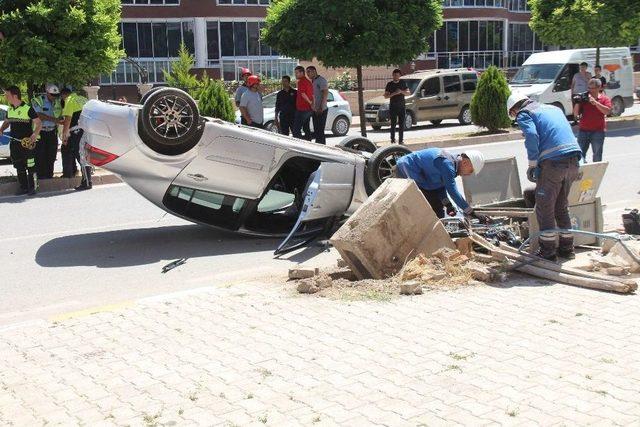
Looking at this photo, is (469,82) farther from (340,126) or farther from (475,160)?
(475,160)

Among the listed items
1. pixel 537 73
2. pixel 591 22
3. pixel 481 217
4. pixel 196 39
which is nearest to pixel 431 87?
pixel 537 73

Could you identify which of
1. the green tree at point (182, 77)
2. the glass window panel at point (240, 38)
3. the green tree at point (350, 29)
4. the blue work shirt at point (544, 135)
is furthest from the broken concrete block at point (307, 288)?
the glass window panel at point (240, 38)

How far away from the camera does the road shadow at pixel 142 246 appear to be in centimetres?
878

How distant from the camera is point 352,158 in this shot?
948cm

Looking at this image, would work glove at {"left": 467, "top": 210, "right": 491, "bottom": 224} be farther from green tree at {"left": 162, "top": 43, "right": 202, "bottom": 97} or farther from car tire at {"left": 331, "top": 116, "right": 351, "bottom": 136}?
green tree at {"left": 162, "top": 43, "right": 202, "bottom": 97}

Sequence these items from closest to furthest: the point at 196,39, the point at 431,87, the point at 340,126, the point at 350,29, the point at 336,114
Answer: the point at 350,29 → the point at 336,114 → the point at 340,126 → the point at 431,87 → the point at 196,39

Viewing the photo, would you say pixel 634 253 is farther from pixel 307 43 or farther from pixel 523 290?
Answer: pixel 307 43

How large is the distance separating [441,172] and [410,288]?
63.3 inches

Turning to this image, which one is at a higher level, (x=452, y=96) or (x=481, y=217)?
(x=452, y=96)

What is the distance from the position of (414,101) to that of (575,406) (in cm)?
2315

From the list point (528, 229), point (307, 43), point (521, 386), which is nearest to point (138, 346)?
point (521, 386)

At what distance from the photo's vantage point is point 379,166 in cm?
945

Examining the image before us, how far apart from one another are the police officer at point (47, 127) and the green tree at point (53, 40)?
990mm

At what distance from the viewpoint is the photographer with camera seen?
12398 millimetres
